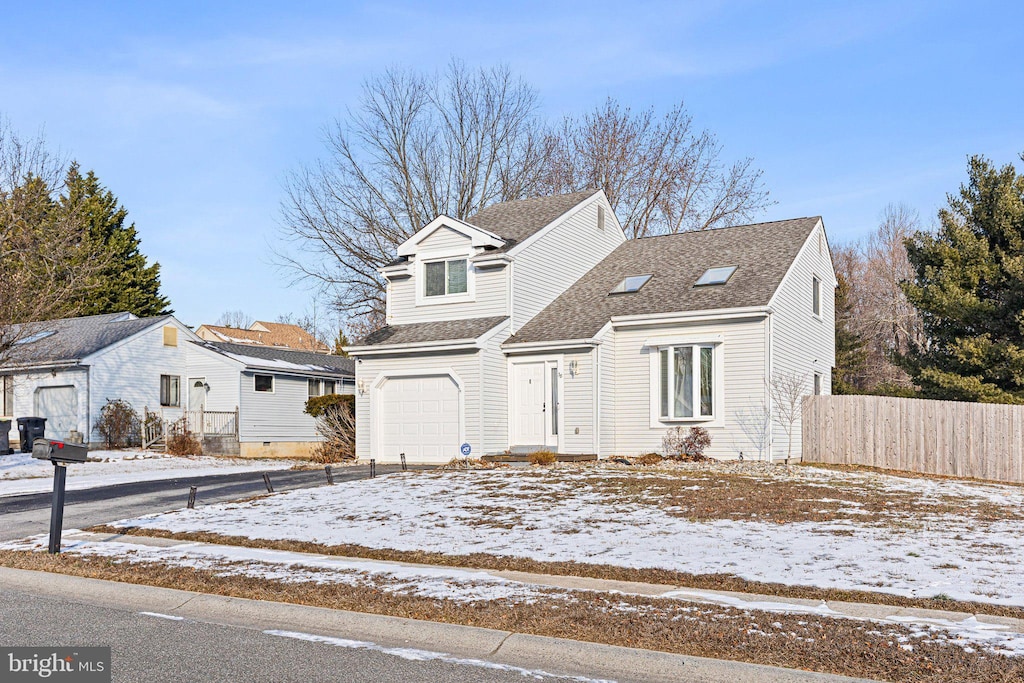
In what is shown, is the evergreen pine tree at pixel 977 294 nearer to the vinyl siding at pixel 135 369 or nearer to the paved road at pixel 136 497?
the paved road at pixel 136 497

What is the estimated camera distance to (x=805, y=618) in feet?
23.2

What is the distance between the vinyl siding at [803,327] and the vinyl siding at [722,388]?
562 mm

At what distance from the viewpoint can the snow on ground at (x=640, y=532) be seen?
28.8 ft

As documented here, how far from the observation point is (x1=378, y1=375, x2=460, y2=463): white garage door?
2258 centimetres

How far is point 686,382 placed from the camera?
71.2 feet

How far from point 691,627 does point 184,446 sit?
2708 centimetres

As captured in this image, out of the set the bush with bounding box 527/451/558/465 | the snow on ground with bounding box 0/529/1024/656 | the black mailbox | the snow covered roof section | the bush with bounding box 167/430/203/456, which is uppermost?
the snow covered roof section

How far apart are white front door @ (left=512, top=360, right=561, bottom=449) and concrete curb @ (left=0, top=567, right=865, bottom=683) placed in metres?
14.2

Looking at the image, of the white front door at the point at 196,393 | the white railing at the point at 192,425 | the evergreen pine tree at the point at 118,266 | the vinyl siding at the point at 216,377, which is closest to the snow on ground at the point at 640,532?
the white railing at the point at 192,425

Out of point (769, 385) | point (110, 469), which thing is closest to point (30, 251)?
point (110, 469)

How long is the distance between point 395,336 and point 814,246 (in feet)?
39.1

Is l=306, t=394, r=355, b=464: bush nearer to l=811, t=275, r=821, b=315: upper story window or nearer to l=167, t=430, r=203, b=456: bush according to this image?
l=167, t=430, r=203, b=456: bush

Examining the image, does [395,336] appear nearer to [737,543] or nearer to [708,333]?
[708,333]

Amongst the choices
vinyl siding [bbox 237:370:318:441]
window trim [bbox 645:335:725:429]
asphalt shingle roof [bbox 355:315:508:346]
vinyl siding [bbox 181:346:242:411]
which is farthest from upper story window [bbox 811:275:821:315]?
vinyl siding [bbox 181:346:242:411]
